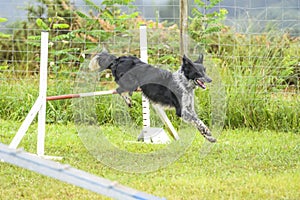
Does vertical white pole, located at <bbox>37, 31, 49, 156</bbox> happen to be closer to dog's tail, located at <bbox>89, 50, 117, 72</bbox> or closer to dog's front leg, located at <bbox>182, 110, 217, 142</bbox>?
dog's tail, located at <bbox>89, 50, 117, 72</bbox>

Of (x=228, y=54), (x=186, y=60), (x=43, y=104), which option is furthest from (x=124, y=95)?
(x=228, y=54)

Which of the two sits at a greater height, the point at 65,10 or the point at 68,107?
the point at 65,10

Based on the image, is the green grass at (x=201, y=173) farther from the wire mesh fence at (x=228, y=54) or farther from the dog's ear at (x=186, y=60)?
the dog's ear at (x=186, y=60)

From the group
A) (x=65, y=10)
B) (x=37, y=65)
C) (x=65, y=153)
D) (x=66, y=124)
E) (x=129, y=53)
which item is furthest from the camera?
(x=65, y=10)

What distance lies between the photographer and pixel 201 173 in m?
4.50

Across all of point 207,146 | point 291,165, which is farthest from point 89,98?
point 291,165

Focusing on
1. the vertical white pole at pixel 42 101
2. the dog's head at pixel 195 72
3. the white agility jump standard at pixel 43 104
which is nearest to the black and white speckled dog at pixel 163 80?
the dog's head at pixel 195 72

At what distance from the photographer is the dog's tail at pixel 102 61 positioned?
4559 millimetres

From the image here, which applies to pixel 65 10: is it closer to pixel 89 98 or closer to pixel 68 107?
pixel 68 107

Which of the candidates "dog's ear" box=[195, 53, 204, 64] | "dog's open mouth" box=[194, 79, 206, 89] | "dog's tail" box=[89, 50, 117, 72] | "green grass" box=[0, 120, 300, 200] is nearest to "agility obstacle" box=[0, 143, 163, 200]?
"green grass" box=[0, 120, 300, 200]

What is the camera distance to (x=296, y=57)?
22.1 feet

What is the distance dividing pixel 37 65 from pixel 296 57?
2.91 metres

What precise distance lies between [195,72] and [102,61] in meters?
0.75

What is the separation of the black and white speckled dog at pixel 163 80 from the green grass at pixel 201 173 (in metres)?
0.34
